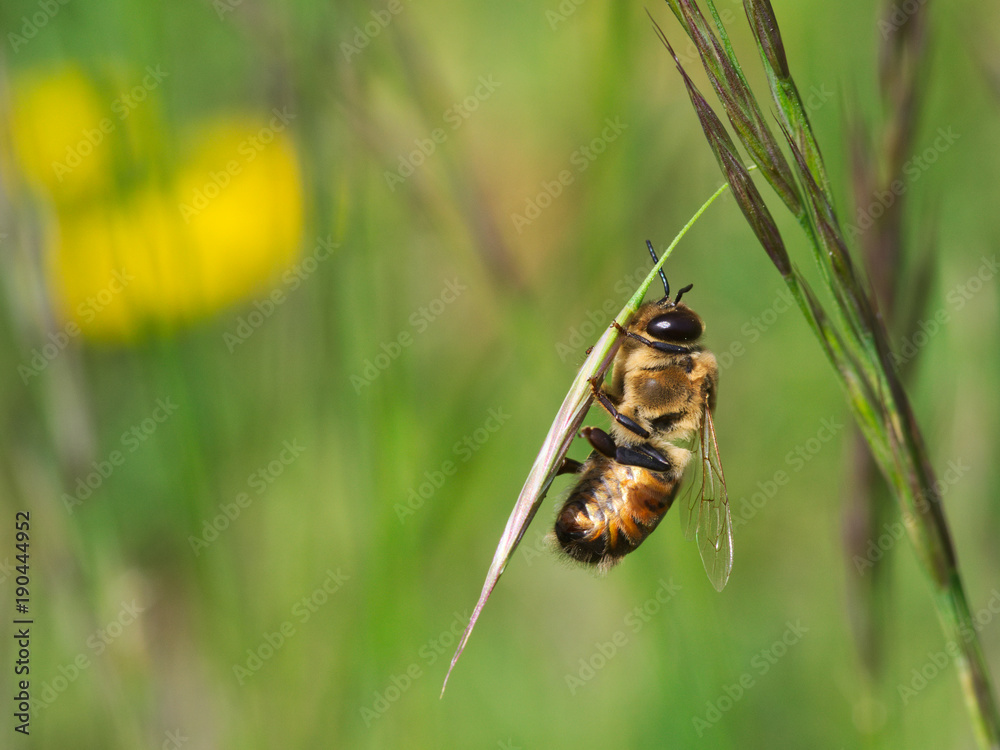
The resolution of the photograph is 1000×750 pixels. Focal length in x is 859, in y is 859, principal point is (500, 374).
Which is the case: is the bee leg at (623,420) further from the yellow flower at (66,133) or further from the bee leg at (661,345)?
the yellow flower at (66,133)

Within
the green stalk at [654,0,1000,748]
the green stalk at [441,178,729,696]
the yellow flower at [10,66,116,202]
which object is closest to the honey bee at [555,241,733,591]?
the green stalk at [441,178,729,696]

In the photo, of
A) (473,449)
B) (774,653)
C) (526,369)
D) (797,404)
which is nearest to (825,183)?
(526,369)

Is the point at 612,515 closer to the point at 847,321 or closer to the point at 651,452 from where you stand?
the point at 651,452

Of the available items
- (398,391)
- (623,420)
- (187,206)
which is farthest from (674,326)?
(187,206)

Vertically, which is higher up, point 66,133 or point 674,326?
point 66,133

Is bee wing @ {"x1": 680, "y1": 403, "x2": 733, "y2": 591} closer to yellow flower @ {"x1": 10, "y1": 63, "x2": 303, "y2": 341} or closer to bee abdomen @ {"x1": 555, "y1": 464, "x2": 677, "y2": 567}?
bee abdomen @ {"x1": 555, "y1": 464, "x2": 677, "y2": 567}
